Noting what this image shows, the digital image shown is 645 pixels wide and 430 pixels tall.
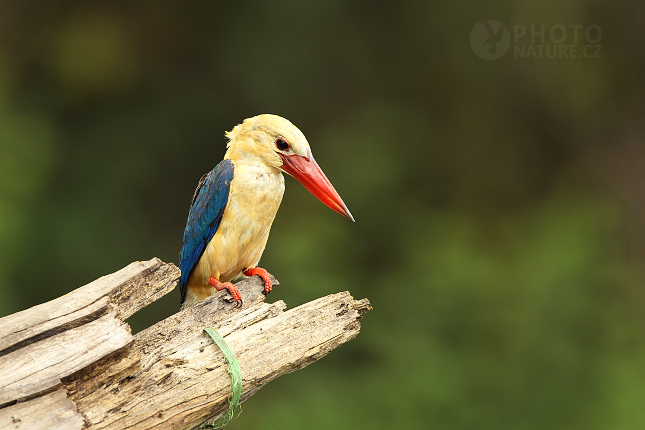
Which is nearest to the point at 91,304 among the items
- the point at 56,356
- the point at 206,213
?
the point at 56,356

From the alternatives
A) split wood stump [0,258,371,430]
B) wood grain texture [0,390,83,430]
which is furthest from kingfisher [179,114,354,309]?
wood grain texture [0,390,83,430]

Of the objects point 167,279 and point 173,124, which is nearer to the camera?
point 167,279

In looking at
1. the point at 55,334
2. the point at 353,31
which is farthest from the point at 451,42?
the point at 55,334

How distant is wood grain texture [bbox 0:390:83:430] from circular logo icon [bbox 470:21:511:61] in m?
3.83

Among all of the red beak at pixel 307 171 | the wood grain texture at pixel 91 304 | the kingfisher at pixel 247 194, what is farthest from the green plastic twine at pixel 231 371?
the red beak at pixel 307 171

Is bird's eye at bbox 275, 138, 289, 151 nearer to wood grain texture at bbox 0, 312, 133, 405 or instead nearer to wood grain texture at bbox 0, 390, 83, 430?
wood grain texture at bbox 0, 312, 133, 405

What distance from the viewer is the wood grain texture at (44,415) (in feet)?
4.64

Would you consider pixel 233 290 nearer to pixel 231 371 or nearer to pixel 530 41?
pixel 231 371

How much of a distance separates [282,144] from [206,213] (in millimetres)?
372

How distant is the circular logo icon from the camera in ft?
14.1

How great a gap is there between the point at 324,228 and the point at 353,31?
1.52 meters

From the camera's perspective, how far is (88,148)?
4.45m

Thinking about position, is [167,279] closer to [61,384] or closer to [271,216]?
[61,384]

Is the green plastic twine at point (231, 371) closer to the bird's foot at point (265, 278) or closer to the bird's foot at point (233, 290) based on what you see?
the bird's foot at point (233, 290)
